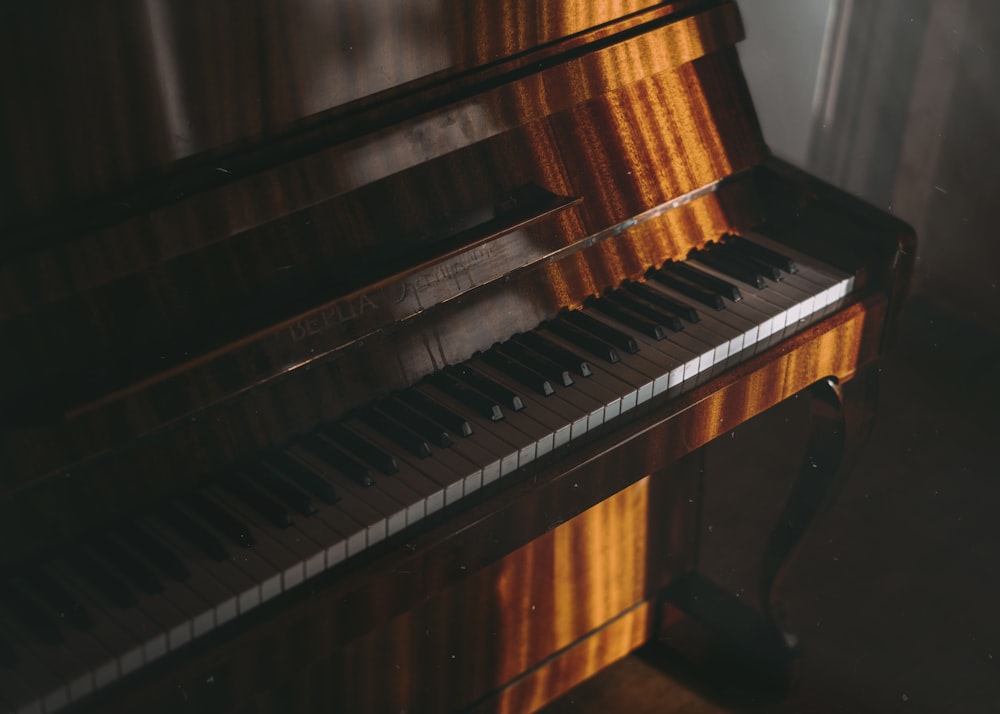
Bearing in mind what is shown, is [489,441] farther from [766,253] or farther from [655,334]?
[766,253]

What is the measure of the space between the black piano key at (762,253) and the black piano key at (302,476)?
0.82 m

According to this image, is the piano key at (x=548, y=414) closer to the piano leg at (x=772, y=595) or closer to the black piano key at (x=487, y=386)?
the black piano key at (x=487, y=386)

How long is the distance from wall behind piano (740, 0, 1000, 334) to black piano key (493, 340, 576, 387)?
1.49 m

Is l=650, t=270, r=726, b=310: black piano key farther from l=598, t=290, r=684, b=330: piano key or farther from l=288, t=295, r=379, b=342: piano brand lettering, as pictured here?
l=288, t=295, r=379, b=342: piano brand lettering

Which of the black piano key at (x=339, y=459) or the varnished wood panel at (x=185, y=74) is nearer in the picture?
the varnished wood panel at (x=185, y=74)

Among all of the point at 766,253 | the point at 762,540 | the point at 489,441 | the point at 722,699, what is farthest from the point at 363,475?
the point at 762,540

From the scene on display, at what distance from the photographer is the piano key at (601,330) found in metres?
1.65

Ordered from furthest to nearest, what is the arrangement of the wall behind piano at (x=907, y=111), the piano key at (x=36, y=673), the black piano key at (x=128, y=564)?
the wall behind piano at (x=907, y=111), the black piano key at (x=128, y=564), the piano key at (x=36, y=673)

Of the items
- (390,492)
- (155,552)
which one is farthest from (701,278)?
(155,552)

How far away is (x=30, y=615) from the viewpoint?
46.8 inches

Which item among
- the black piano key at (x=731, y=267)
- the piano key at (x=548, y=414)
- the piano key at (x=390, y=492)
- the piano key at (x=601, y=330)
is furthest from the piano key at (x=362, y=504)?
the black piano key at (x=731, y=267)

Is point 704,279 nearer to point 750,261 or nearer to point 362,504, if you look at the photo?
point 750,261

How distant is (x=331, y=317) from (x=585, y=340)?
14.4 inches

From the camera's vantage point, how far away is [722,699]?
2195mm
